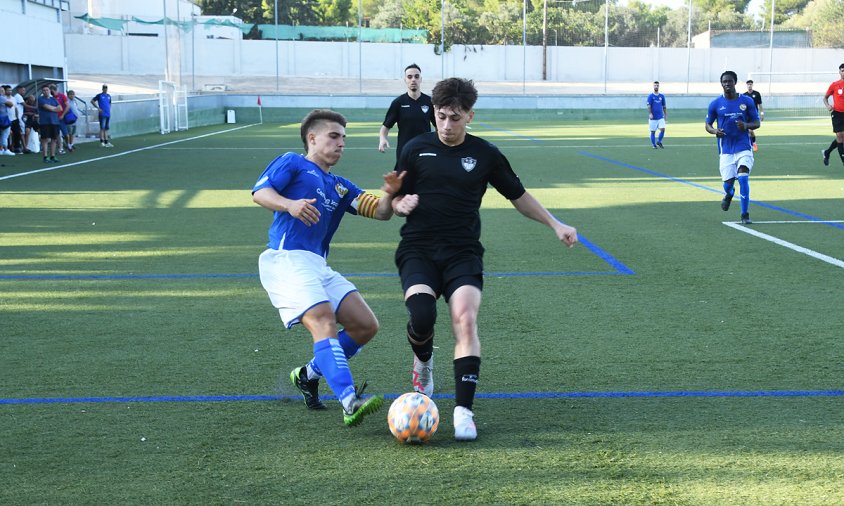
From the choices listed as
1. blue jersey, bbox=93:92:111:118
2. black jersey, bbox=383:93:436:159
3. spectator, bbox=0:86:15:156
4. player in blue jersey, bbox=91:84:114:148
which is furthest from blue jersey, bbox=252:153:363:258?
blue jersey, bbox=93:92:111:118

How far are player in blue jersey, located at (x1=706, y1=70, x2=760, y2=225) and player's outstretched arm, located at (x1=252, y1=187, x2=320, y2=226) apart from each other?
9192mm

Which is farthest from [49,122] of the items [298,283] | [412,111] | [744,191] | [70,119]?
[298,283]

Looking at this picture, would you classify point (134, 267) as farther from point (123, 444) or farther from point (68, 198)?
point (68, 198)

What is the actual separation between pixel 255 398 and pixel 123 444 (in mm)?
961

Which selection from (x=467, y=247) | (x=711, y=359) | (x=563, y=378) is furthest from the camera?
(x=711, y=359)

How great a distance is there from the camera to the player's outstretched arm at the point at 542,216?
5375mm

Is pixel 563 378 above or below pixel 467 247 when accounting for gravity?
below

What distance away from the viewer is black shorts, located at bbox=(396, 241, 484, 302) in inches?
203

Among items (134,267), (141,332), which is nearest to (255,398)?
(141,332)

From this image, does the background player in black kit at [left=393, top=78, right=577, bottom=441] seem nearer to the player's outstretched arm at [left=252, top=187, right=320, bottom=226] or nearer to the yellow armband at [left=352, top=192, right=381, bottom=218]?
the yellow armband at [left=352, top=192, right=381, bottom=218]

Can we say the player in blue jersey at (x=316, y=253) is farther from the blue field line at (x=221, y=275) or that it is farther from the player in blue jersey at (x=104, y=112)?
the player in blue jersey at (x=104, y=112)

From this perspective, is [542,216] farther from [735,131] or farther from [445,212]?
[735,131]

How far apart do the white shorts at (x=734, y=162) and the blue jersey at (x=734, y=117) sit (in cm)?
6

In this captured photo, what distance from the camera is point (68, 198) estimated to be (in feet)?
53.5
